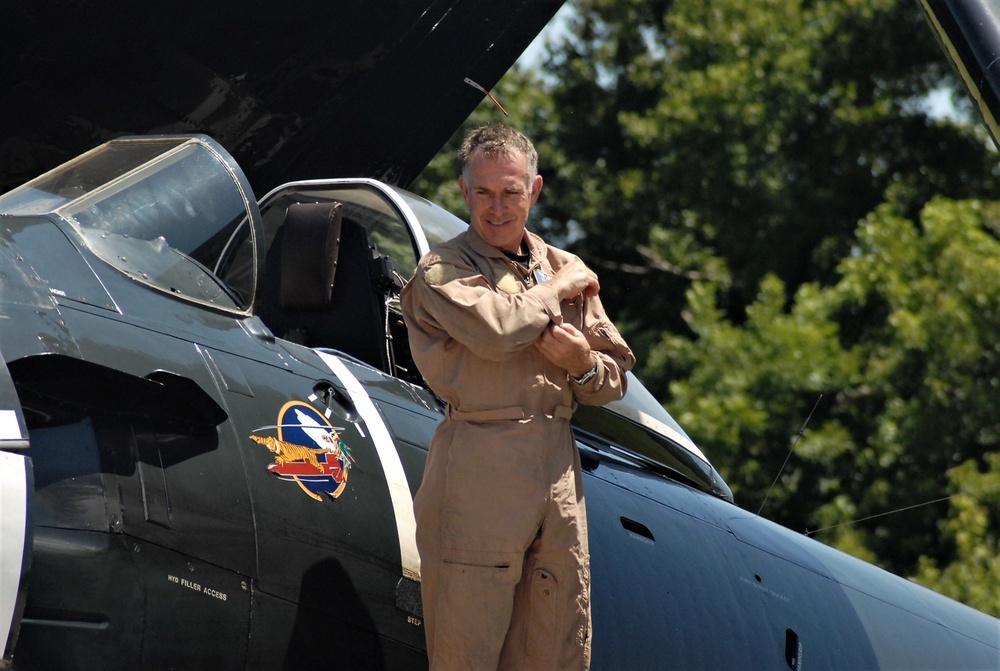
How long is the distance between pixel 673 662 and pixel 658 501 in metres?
0.63

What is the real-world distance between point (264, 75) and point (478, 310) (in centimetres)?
278

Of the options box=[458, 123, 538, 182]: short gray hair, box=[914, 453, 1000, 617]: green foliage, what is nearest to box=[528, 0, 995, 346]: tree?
box=[914, 453, 1000, 617]: green foliage

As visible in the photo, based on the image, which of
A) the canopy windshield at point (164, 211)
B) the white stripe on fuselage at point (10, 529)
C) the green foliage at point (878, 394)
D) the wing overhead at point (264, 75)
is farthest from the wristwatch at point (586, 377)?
the green foliage at point (878, 394)

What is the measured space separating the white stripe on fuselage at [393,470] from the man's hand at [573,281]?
0.74 m

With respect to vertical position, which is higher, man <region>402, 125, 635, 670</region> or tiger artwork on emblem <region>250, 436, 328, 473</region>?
man <region>402, 125, 635, 670</region>

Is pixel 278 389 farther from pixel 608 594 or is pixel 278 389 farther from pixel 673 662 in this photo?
pixel 673 662

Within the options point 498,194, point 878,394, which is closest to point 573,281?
point 498,194

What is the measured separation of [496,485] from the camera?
342 centimetres

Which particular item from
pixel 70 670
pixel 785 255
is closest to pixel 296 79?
pixel 70 670

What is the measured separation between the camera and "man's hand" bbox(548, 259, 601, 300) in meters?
3.60

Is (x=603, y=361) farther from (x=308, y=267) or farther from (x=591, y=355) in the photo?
(x=308, y=267)

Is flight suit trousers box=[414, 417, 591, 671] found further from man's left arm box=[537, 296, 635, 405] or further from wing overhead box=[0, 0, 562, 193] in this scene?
wing overhead box=[0, 0, 562, 193]

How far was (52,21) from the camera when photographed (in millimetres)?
5406

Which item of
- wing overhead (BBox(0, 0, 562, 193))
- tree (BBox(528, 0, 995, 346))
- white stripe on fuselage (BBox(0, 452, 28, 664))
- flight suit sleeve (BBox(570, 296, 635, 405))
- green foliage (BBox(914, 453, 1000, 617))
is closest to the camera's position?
white stripe on fuselage (BBox(0, 452, 28, 664))
